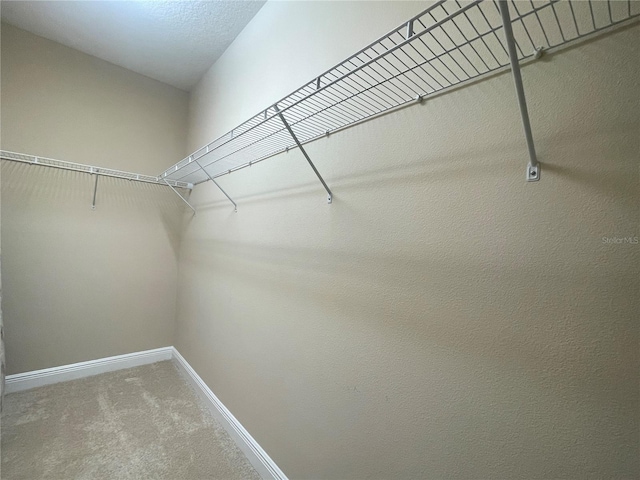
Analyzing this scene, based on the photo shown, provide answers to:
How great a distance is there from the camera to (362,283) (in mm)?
934

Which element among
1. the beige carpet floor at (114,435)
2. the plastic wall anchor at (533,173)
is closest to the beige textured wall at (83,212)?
the beige carpet floor at (114,435)

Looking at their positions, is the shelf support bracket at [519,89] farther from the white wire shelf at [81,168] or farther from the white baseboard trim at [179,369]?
the white wire shelf at [81,168]

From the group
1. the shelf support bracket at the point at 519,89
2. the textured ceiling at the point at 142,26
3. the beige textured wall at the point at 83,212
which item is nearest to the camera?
the shelf support bracket at the point at 519,89

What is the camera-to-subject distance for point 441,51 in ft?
2.47

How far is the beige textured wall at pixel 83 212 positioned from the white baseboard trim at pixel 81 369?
0.05 metres

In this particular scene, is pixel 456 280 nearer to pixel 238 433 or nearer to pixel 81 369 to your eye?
pixel 238 433

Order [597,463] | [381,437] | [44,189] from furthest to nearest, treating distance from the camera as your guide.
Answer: [44,189] → [381,437] → [597,463]

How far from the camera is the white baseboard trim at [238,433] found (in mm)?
1276

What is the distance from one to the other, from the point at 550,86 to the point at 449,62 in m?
0.26

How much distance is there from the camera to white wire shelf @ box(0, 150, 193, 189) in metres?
1.69

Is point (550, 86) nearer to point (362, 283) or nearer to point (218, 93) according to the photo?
point (362, 283)

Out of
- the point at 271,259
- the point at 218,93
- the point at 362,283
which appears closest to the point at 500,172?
the point at 362,283

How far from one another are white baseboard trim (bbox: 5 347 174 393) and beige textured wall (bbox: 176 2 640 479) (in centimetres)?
151

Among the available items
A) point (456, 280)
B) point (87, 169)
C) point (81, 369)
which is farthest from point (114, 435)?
point (456, 280)
